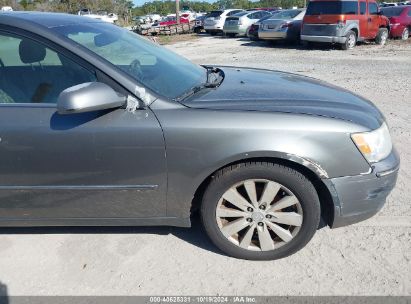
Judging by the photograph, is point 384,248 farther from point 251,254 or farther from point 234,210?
point 234,210

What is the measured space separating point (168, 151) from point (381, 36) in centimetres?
1557

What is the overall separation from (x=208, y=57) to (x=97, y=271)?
467 inches

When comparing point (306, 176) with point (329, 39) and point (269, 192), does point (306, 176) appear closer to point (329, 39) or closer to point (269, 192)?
point (269, 192)

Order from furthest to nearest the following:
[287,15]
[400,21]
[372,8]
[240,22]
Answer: [240,22] < [287,15] < [400,21] < [372,8]

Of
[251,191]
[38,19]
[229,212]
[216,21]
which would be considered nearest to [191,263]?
[229,212]

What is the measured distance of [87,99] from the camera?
2.32 m

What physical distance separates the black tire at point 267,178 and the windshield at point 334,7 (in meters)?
12.9

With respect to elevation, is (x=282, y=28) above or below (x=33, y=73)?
above

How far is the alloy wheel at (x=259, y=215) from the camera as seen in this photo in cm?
Answer: 262

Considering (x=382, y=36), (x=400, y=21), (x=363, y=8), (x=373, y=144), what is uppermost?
(x=363, y=8)

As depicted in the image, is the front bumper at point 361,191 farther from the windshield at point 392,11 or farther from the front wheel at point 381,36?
the windshield at point 392,11

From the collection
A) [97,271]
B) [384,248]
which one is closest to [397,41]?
[384,248]

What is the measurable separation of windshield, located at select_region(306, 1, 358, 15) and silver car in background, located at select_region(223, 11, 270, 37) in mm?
7671

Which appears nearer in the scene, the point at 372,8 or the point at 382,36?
the point at 372,8
